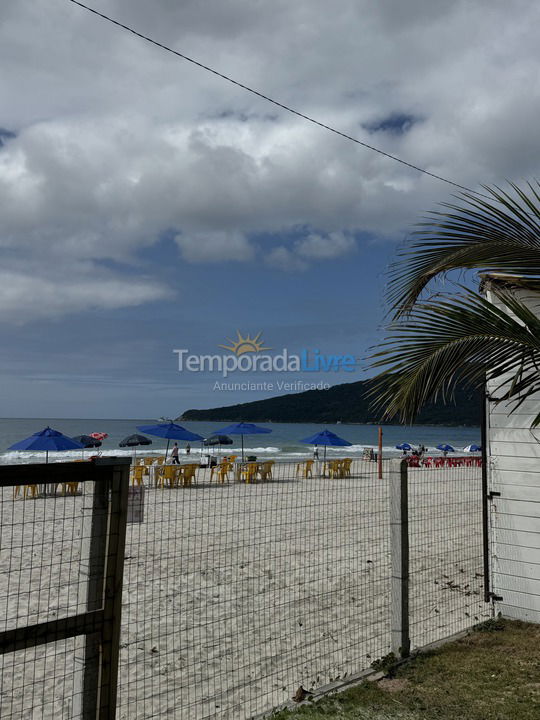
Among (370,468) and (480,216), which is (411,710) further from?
(370,468)

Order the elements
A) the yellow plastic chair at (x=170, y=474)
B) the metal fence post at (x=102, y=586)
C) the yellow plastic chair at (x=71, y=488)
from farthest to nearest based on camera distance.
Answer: the yellow plastic chair at (x=170, y=474) → the yellow plastic chair at (x=71, y=488) → the metal fence post at (x=102, y=586)

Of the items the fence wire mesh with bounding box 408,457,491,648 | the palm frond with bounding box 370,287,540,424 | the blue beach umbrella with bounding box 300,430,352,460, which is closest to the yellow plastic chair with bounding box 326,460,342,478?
the blue beach umbrella with bounding box 300,430,352,460

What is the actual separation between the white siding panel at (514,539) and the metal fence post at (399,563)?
5.55 feet

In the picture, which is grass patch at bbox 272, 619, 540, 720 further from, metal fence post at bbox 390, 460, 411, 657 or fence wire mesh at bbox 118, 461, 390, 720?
fence wire mesh at bbox 118, 461, 390, 720

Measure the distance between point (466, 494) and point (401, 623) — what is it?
473 inches

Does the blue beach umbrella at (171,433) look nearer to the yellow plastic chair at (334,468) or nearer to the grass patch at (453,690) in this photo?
the yellow plastic chair at (334,468)

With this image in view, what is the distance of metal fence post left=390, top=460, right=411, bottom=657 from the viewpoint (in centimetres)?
452

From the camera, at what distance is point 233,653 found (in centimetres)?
461

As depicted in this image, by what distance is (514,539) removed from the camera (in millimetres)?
5754

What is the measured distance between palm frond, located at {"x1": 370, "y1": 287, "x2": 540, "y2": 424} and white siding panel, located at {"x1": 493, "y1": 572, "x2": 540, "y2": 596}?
2.21m

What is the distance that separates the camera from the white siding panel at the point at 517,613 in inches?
219

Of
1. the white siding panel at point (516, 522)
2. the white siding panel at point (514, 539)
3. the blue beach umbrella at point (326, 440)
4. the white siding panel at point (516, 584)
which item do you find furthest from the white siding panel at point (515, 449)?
the blue beach umbrella at point (326, 440)

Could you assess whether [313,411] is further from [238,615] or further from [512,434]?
[238,615]
